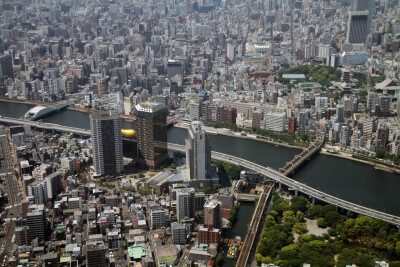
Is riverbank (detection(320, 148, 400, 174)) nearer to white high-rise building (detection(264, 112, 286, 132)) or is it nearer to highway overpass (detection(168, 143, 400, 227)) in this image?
white high-rise building (detection(264, 112, 286, 132))

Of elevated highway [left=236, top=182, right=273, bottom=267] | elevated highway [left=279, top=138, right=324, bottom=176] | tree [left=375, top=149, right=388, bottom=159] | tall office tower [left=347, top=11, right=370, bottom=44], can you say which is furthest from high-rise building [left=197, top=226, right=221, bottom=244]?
tall office tower [left=347, top=11, right=370, bottom=44]

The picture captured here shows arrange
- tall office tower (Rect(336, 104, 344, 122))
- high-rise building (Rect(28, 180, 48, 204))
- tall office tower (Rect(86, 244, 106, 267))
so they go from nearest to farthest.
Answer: tall office tower (Rect(86, 244, 106, 267)) < high-rise building (Rect(28, 180, 48, 204)) < tall office tower (Rect(336, 104, 344, 122))

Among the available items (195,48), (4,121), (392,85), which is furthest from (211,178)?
(195,48)

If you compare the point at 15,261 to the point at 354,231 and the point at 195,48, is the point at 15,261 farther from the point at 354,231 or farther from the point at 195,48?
the point at 195,48

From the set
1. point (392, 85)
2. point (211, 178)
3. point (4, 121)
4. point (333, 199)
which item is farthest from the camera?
point (392, 85)

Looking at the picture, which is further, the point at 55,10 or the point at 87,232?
the point at 55,10

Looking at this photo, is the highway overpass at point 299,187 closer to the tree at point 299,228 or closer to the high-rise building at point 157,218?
the tree at point 299,228
